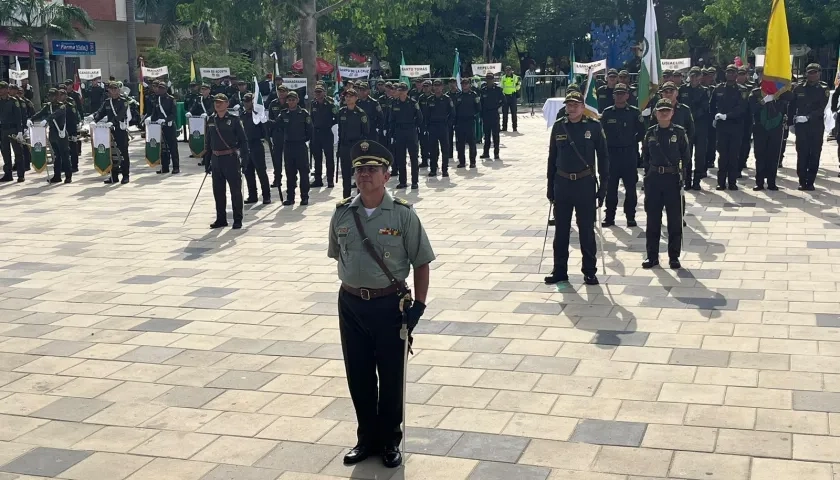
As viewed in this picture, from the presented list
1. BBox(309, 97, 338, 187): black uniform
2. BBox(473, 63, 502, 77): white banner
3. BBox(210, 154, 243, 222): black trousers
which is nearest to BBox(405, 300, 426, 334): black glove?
BBox(210, 154, 243, 222): black trousers

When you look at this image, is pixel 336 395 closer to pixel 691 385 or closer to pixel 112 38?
pixel 691 385

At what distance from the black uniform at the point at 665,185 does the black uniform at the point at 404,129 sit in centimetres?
767

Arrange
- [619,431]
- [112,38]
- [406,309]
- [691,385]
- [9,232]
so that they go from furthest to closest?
[112,38] → [9,232] → [691,385] → [619,431] → [406,309]

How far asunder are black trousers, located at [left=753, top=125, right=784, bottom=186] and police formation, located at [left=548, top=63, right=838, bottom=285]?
2 centimetres

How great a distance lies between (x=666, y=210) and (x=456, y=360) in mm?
4189

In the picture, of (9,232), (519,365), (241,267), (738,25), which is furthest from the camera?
(738,25)

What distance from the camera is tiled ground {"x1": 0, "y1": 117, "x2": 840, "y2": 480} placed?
5738 millimetres

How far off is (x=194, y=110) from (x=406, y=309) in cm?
1886

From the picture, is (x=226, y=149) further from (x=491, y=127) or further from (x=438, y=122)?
(x=491, y=127)

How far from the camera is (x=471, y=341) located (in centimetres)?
812

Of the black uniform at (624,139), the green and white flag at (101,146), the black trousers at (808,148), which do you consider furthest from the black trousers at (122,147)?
the black trousers at (808,148)

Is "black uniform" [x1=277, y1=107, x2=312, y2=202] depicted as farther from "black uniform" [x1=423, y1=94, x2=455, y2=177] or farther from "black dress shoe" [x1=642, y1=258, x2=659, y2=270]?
"black dress shoe" [x1=642, y1=258, x2=659, y2=270]

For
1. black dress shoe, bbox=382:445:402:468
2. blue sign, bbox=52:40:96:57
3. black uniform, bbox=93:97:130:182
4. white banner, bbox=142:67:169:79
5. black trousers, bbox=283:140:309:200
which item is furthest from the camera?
blue sign, bbox=52:40:96:57

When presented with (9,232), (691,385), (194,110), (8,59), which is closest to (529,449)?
(691,385)
